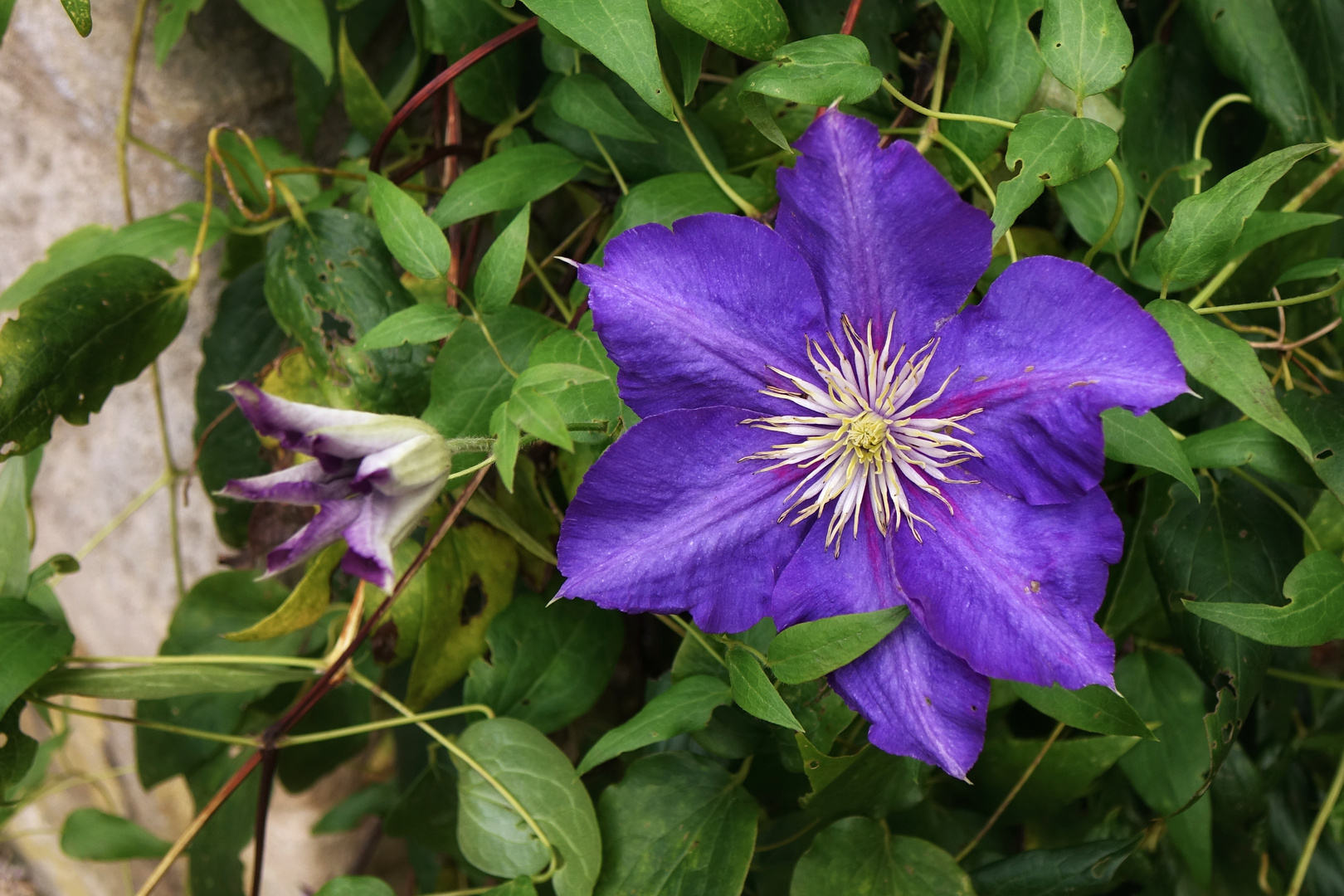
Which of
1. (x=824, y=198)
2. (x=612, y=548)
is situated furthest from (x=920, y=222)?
(x=612, y=548)

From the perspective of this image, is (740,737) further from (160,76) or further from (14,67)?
(14,67)

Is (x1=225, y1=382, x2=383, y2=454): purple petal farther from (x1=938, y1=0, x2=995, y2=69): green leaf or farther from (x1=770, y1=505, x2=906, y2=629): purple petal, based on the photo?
(x1=938, y1=0, x2=995, y2=69): green leaf

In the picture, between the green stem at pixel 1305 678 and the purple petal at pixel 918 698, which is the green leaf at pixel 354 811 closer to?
the purple petal at pixel 918 698

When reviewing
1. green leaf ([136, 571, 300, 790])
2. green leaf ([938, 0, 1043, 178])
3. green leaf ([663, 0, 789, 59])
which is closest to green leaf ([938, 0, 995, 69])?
green leaf ([938, 0, 1043, 178])

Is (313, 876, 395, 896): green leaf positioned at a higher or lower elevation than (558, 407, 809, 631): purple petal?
lower

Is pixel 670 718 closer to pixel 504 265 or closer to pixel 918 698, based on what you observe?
pixel 918 698

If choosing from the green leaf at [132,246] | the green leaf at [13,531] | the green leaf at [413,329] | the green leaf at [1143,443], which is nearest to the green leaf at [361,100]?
the green leaf at [132,246]
